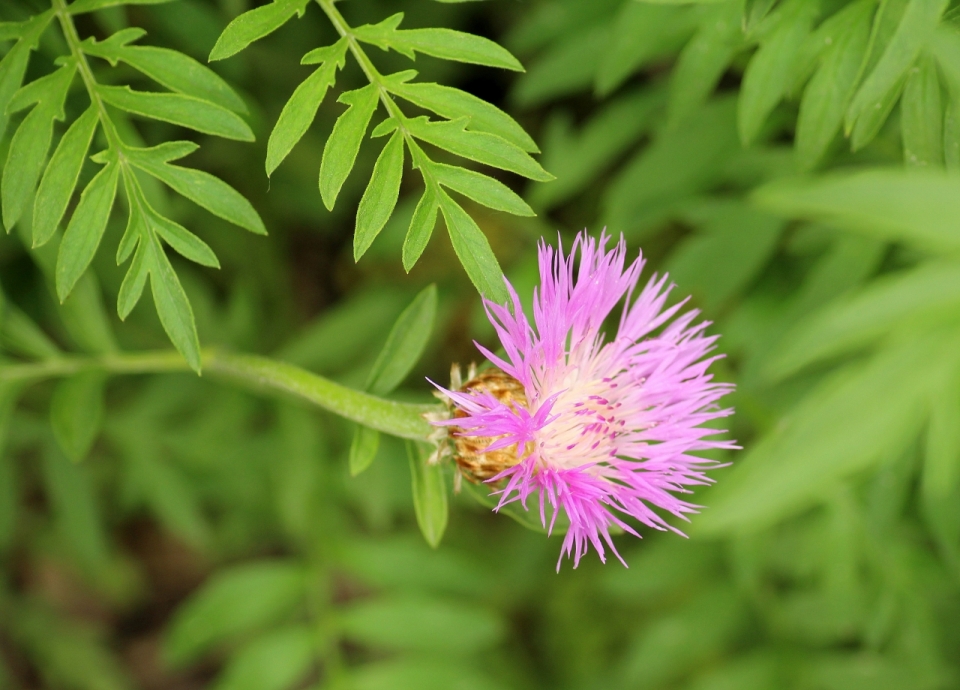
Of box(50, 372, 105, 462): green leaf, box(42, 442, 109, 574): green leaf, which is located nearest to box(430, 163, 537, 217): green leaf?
box(50, 372, 105, 462): green leaf

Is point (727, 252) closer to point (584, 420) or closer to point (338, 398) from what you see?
point (584, 420)

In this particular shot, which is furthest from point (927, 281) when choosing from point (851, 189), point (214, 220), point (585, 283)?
point (214, 220)

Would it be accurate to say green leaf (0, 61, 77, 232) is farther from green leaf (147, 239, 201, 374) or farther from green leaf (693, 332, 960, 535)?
green leaf (693, 332, 960, 535)

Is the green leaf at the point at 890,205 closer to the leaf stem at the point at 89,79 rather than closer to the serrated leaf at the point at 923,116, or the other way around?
the serrated leaf at the point at 923,116

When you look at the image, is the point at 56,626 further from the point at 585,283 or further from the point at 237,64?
the point at 585,283

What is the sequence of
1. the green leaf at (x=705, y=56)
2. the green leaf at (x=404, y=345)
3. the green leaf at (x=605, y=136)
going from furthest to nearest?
the green leaf at (x=605, y=136)
the green leaf at (x=705, y=56)
the green leaf at (x=404, y=345)

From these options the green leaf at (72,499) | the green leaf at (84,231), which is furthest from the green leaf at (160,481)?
the green leaf at (84,231)
